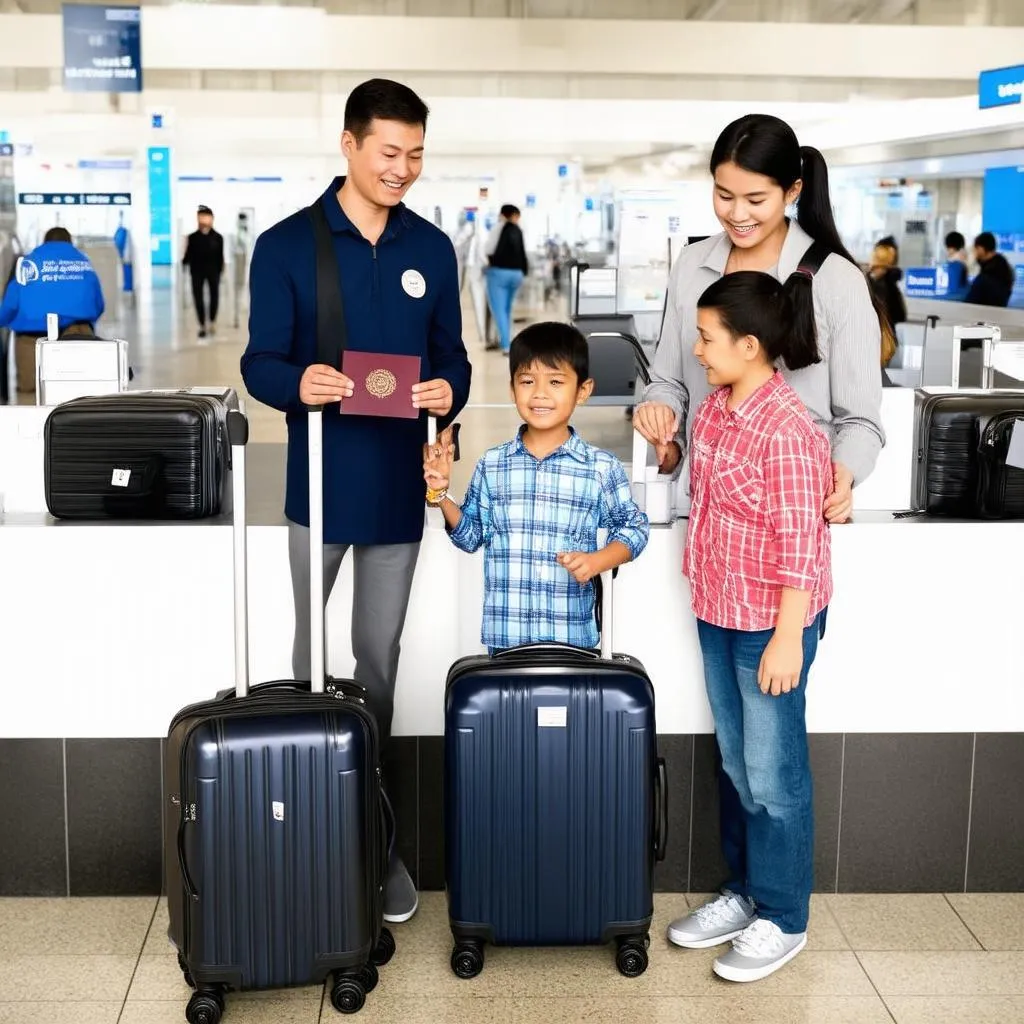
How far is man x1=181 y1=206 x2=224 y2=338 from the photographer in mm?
14602

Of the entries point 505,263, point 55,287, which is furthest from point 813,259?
point 505,263

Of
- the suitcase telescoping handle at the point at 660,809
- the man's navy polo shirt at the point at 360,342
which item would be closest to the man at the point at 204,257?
the man's navy polo shirt at the point at 360,342

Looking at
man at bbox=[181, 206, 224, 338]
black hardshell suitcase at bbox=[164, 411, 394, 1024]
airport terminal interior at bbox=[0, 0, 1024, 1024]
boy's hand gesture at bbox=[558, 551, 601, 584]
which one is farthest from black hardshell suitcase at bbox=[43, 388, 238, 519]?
man at bbox=[181, 206, 224, 338]

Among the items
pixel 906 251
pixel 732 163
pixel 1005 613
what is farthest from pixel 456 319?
pixel 906 251

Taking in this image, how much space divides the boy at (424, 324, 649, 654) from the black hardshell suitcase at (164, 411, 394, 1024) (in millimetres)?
320

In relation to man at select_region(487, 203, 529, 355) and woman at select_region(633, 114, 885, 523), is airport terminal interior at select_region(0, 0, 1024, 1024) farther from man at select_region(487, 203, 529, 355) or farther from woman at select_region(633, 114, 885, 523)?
man at select_region(487, 203, 529, 355)

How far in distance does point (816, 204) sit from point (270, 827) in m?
1.42

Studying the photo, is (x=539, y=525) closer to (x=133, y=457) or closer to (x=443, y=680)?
(x=443, y=680)

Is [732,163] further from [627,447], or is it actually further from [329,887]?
[627,447]

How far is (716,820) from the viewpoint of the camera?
300 cm

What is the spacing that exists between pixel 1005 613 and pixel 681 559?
0.71 m

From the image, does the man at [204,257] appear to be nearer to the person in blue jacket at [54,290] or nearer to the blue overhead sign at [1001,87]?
the person in blue jacket at [54,290]

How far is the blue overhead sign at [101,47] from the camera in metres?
11.4

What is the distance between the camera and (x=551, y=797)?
2516 millimetres
